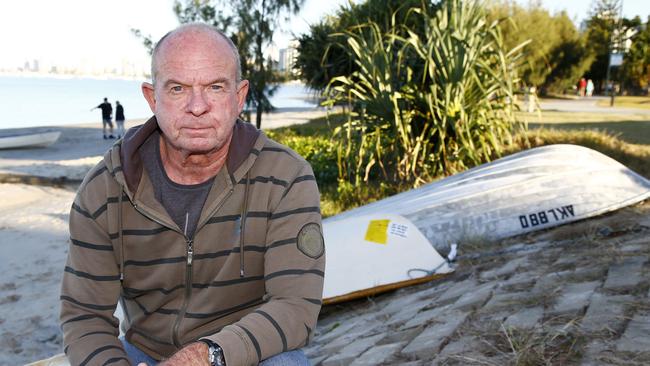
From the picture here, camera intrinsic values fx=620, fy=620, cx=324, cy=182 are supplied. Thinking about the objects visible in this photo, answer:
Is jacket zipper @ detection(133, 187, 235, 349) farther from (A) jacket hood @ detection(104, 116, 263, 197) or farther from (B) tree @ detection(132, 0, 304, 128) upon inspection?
(B) tree @ detection(132, 0, 304, 128)

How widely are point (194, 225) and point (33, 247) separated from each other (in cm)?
641

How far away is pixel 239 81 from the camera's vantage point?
2.06 metres

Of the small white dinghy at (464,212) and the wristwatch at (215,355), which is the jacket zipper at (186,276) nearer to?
the wristwatch at (215,355)

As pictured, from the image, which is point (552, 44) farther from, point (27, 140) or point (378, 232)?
point (378, 232)

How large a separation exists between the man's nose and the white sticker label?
3.02m

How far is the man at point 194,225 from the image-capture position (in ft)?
6.39

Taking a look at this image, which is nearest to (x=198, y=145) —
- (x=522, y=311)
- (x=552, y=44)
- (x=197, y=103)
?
(x=197, y=103)

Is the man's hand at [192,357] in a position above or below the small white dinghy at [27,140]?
above

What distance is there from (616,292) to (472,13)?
486 cm

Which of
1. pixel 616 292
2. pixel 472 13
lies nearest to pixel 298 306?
pixel 616 292

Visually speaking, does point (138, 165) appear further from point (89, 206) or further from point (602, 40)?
point (602, 40)

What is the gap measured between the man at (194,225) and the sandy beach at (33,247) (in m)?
2.81

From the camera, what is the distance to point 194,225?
2.01m

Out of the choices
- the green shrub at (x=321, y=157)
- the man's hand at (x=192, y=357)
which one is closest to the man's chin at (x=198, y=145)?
→ the man's hand at (x=192, y=357)
